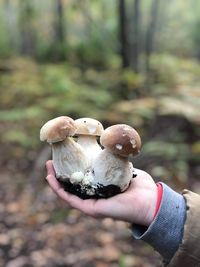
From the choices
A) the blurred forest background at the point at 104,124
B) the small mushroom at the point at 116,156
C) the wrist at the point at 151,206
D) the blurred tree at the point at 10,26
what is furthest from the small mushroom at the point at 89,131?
the blurred tree at the point at 10,26

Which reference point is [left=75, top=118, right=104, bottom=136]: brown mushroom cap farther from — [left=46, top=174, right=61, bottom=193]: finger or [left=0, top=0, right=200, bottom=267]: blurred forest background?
[left=0, top=0, right=200, bottom=267]: blurred forest background

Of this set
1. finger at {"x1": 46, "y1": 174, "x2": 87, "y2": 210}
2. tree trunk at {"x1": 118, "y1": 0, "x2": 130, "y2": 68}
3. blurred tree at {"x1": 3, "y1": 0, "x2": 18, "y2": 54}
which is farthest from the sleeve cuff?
blurred tree at {"x1": 3, "y1": 0, "x2": 18, "y2": 54}

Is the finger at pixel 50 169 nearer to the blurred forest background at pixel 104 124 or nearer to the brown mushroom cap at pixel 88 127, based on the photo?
the brown mushroom cap at pixel 88 127

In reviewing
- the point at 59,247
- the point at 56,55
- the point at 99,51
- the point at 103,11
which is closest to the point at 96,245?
the point at 59,247

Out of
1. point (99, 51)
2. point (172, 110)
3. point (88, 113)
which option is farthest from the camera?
point (99, 51)

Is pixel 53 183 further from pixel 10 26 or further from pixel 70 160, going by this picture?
pixel 10 26

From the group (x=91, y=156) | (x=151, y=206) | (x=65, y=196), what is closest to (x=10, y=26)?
(x=91, y=156)

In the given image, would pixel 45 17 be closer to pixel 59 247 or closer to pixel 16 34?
pixel 16 34
